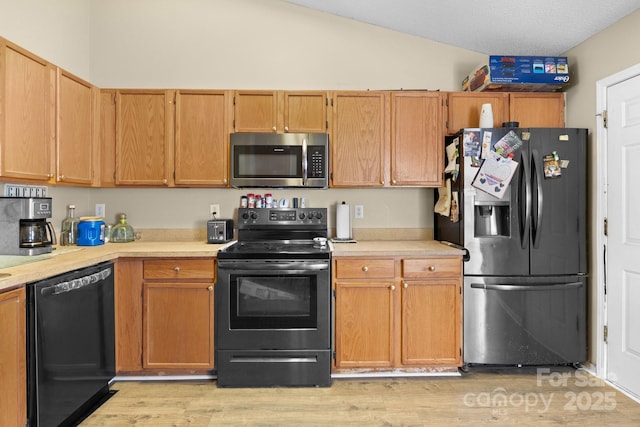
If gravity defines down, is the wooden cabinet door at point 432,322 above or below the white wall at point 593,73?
below

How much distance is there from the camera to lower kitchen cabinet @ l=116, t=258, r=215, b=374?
2.57 metres

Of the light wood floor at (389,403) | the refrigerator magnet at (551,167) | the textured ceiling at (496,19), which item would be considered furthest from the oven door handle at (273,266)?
the textured ceiling at (496,19)

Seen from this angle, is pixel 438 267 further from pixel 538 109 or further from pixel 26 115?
pixel 26 115

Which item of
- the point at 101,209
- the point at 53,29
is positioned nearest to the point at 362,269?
the point at 101,209

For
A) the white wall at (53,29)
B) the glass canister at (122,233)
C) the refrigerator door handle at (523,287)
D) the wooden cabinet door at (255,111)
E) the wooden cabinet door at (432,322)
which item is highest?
the white wall at (53,29)

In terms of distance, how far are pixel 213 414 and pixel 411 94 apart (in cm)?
263

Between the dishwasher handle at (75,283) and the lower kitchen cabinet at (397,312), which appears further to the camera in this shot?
the lower kitchen cabinet at (397,312)

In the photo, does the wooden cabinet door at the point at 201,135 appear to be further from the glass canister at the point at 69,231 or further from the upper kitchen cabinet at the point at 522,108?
the upper kitchen cabinet at the point at 522,108

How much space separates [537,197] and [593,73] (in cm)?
101

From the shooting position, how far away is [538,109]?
2.96 m

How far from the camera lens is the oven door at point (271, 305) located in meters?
2.52

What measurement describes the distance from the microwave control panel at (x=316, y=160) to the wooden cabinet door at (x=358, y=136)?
0.09 meters

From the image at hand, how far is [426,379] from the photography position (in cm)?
264

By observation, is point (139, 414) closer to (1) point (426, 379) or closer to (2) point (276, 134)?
(1) point (426, 379)
